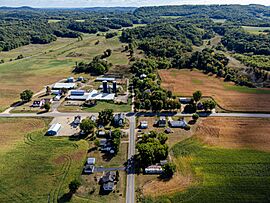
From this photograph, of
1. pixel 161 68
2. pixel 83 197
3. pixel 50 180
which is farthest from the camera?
pixel 161 68

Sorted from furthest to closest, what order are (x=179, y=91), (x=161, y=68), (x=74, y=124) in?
(x=161, y=68), (x=179, y=91), (x=74, y=124)

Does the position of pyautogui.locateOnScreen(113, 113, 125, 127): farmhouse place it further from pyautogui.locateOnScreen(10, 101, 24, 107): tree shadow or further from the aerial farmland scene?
pyautogui.locateOnScreen(10, 101, 24, 107): tree shadow

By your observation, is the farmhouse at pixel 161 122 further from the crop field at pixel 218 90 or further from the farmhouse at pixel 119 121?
the crop field at pixel 218 90

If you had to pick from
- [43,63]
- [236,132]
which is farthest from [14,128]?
[43,63]

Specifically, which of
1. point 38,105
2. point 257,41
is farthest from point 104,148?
point 257,41

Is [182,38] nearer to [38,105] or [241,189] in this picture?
[38,105]

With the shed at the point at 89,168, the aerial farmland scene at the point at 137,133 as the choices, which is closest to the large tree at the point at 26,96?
the aerial farmland scene at the point at 137,133

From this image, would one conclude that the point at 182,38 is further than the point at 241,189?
Yes

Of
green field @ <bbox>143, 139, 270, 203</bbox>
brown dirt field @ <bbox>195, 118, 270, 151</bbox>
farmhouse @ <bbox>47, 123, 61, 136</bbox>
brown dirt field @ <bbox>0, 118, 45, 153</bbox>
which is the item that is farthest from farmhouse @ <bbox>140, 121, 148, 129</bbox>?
brown dirt field @ <bbox>0, 118, 45, 153</bbox>

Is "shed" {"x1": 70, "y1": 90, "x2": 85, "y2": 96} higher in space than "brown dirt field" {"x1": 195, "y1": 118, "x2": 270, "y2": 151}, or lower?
lower
